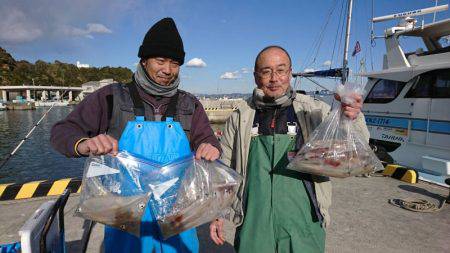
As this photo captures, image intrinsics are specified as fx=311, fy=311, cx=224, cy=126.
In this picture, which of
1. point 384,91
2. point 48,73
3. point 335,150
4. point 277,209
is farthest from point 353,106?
point 48,73

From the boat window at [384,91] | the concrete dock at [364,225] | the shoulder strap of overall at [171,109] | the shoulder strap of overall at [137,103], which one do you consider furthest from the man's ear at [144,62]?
the boat window at [384,91]

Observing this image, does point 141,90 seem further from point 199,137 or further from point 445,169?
point 445,169

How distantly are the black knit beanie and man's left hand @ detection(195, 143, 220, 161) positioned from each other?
26.3 inches

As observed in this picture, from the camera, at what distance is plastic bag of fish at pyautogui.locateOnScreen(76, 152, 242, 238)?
5.34ft

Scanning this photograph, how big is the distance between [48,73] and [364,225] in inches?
4724

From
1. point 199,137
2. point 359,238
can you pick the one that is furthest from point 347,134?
point 359,238

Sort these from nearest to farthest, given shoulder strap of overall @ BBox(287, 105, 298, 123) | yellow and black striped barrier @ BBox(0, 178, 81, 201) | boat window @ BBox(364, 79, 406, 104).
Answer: shoulder strap of overall @ BBox(287, 105, 298, 123)
yellow and black striped barrier @ BBox(0, 178, 81, 201)
boat window @ BBox(364, 79, 406, 104)

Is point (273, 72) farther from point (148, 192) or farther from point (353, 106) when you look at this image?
point (148, 192)

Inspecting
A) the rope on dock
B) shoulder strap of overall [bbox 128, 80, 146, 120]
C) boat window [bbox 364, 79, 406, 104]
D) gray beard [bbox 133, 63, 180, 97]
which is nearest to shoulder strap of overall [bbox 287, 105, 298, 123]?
gray beard [bbox 133, 63, 180, 97]

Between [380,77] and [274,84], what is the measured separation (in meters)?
8.72

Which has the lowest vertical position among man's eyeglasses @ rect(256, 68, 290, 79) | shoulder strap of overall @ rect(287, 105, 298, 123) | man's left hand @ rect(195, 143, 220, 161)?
man's left hand @ rect(195, 143, 220, 161)

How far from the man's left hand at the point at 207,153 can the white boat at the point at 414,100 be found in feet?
21.9

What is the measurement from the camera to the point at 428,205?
15.9 feet

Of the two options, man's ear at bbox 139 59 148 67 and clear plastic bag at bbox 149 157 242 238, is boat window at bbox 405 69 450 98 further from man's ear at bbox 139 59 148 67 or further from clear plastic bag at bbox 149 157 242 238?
man's ear at bbox 139 59 148 67
